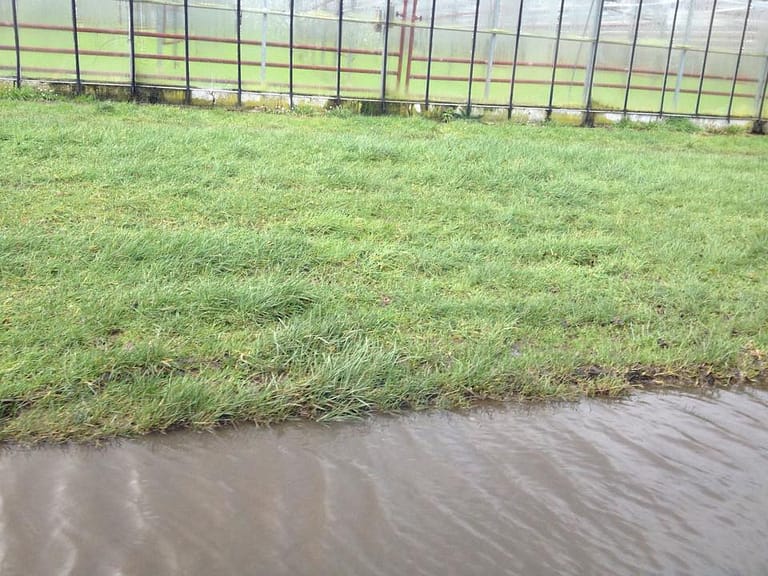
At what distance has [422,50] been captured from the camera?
A: 13195mm

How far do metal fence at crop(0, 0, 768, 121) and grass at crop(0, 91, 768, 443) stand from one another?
3686mm

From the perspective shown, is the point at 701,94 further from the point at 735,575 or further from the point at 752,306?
the point at 735,575

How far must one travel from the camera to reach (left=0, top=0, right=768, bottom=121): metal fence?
1180 centimetres

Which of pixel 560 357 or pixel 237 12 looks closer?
pixel 560 357

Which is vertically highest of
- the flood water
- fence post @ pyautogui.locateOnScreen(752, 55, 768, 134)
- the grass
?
fence post @ pyautogui.locateOnScreen(752, 55, 768, 134)

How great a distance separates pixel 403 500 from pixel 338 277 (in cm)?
234

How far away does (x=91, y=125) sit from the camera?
8.34 meters

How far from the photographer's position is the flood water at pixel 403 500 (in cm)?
271

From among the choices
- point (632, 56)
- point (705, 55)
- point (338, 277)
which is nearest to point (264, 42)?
point (632, 56)

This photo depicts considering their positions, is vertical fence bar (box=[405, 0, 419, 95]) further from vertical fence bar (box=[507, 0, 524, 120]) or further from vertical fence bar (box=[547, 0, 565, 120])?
vertical fence bar (box=[547, 0, 565, 120])

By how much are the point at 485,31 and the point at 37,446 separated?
474 inches

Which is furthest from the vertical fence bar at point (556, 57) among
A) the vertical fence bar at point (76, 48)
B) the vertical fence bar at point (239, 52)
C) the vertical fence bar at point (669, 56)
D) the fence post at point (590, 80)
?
the vertical fence bar at point (76, 48)

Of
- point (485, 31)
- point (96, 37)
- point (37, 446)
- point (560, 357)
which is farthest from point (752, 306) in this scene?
point (96, 37)

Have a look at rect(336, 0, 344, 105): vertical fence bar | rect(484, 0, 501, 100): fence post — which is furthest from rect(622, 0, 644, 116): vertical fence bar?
rect(336, 0, 344, 105): vertical fence bar
